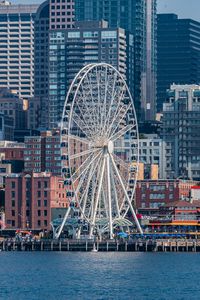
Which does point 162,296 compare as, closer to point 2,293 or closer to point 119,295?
Result: point 119,295

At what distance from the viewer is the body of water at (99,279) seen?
147 m

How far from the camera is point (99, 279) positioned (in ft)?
542

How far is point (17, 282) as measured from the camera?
6339 inches

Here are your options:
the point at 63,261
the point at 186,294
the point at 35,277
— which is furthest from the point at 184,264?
the point at 186,294

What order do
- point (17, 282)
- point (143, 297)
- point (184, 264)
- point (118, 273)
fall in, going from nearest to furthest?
point (143, 297), point (17, 282), point (118, 273), point (184, 264)

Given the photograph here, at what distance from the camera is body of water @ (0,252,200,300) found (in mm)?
147375

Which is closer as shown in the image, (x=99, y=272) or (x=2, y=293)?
(x=2, y=293)

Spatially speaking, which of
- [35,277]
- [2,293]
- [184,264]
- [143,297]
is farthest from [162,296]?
[184,264]

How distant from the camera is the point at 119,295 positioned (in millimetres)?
146750

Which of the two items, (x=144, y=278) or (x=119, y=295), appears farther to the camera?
(x=144, y=278)

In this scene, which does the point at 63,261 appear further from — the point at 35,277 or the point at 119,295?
the point at 119,295

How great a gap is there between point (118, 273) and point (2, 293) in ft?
95.3

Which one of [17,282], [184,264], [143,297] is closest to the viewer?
[143,297]

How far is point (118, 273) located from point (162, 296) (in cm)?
2949
